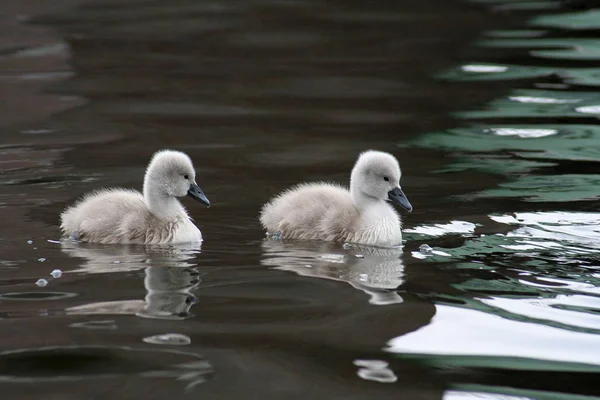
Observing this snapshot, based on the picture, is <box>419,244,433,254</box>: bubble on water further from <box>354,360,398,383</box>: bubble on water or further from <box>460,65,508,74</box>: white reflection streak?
<box>460,65,508,74</box>: white reflection streak

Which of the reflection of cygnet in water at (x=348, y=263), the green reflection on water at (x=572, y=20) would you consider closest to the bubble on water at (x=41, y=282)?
the reflection of cygnet in water at (x=348, y=263)

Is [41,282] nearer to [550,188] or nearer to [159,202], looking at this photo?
[159,202]

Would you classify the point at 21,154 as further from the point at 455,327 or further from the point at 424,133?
the point at 455,327

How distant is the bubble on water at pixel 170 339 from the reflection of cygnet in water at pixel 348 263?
104 cm

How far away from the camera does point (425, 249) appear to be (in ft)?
22.5

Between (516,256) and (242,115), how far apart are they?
5.23m

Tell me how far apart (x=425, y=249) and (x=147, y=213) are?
169 centimetres

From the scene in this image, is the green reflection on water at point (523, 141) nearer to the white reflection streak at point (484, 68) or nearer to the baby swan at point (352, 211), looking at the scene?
the baby swan at point (352, 211)

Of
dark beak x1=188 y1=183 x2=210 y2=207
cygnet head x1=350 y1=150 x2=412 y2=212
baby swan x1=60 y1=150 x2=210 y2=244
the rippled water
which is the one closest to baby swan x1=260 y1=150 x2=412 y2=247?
cygnet head x1=350 y1=150 x2=412 y2=212

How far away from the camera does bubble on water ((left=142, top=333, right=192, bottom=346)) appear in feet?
16.5

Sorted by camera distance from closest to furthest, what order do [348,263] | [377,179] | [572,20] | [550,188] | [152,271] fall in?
1. [152,271]
2. [348,263]
3. [377,179]
4. [550,188]
5. [572,20]

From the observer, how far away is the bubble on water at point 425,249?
680 centimetres

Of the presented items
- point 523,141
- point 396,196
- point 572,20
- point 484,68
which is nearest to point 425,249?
point 396,196

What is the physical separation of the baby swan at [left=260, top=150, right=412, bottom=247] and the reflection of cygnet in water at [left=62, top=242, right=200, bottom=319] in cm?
62
